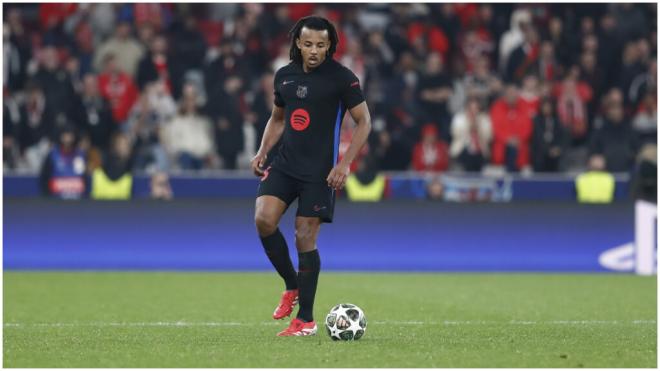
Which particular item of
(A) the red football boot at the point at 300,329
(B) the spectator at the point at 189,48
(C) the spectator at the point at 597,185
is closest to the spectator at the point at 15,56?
(B) the spectator at the point at 189,48

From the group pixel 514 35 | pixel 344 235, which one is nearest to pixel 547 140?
pixel 514 35

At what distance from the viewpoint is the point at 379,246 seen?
1664 centimetres

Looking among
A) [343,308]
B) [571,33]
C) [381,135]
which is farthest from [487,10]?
[343,308]

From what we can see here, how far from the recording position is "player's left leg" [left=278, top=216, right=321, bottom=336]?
8.74 meters

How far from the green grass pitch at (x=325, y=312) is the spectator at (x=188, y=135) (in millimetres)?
3279

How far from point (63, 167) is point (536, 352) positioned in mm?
10851

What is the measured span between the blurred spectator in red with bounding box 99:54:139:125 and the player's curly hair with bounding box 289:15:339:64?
35.4 ft

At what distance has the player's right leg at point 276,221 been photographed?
8.75 meters

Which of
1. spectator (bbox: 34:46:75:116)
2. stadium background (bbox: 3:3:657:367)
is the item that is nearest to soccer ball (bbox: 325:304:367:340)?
stadium background (bbox: 3:3:657:367)

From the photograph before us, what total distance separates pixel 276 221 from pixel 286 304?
0.56m

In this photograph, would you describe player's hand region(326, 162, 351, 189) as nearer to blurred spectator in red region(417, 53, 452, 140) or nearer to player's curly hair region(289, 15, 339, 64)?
player's curly hair region(289, 15, 339, 64)

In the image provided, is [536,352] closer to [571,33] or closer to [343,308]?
[343,308]

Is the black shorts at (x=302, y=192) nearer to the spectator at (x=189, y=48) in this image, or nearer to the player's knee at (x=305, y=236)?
the player's knee at (x=305, y=236)

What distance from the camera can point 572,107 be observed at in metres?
19.5
